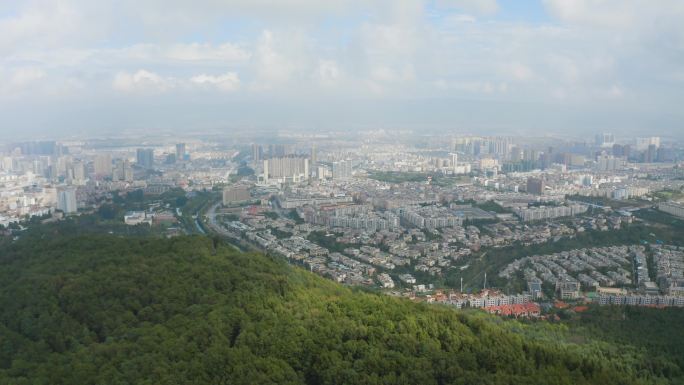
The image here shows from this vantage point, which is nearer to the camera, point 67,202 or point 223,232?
point 223,232

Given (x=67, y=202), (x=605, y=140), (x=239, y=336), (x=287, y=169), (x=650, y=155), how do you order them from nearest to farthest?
1. (x=239, y=336)
2. (x=67, y=202)
3. (x=287, y=169)
4. (x=650, y=155)
5. (x=605, y=140)

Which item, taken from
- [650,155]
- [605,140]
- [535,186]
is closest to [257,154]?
[535,186]

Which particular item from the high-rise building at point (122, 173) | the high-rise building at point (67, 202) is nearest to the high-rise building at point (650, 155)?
the high-rise building at point (122, 173)

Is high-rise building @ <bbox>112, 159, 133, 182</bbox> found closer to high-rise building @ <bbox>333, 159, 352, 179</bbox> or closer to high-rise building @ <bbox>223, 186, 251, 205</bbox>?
high-rise building @ <bbox>223, 186, 251, 205</bbox>

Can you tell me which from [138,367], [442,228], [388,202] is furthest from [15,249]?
[388,202]

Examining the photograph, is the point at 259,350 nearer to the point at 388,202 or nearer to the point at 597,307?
the point at 597,307

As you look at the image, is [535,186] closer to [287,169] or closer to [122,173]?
[287,169]

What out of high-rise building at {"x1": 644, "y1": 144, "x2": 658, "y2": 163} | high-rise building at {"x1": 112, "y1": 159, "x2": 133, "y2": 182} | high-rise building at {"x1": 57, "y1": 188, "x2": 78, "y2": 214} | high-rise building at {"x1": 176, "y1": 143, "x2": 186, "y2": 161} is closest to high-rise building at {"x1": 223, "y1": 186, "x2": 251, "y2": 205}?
high-rise building at {"x1": 57, "y1": 188, "x2": 78, "y2": 214}
